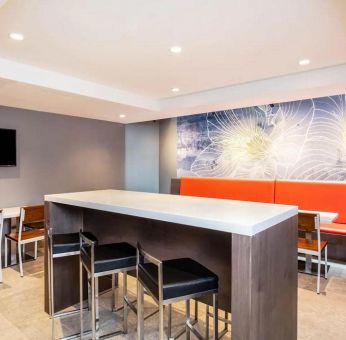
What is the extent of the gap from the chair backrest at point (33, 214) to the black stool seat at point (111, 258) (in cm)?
196

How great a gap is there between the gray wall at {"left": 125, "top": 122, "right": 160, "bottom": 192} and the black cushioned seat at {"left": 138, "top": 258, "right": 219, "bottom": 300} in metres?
4.80

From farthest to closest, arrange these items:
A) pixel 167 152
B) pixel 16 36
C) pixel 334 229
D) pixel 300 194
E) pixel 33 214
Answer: pixel 167 152
pixel 300 194
pixel 33 214
pixel 334 229
pixel 16 36

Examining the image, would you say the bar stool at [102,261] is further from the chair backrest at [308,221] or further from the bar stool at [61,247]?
the chair backrest at [308,221]

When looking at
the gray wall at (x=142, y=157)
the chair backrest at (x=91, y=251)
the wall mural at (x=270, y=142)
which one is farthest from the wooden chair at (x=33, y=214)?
the wall mural at (x=270, y=142)

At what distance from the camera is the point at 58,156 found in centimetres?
495

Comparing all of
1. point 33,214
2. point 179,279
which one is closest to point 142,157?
point 33,214

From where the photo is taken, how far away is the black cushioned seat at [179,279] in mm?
1386

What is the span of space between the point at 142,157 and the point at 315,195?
12.6ft

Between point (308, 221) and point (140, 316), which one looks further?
point (308, 221)

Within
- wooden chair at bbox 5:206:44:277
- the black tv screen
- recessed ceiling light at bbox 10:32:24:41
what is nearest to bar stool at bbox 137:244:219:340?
recessed ceiling light at bbox 10:32:24:41

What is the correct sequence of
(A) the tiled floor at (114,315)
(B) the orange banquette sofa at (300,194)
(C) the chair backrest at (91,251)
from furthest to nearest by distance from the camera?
(B) the orange banquette sofa at (300,194) → (A) the tiled floor at (114,315) → (C) the chair backrest at (91,251)

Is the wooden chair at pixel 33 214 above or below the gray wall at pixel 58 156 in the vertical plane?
below

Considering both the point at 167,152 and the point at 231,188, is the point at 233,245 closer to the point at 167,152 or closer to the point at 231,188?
the point at 231,188

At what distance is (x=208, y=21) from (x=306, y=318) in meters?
2.61
